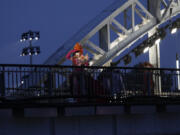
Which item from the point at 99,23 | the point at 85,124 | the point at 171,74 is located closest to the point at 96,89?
the point at 85,124

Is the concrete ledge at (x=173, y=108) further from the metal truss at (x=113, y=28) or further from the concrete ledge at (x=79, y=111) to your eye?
the metal truss at (x=113, y=28)

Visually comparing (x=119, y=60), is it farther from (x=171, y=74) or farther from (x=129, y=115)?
(x=129, y=115)

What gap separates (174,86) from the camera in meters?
20.1

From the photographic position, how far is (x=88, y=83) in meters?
17.4

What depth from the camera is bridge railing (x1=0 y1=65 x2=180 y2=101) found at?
1597cm

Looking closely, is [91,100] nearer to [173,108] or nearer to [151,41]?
[173,108]

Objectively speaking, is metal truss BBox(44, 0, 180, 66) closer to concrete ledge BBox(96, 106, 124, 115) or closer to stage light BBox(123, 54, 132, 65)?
stage light BBox(123, 54, 132, 65)

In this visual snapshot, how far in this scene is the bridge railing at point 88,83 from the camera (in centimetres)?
1597

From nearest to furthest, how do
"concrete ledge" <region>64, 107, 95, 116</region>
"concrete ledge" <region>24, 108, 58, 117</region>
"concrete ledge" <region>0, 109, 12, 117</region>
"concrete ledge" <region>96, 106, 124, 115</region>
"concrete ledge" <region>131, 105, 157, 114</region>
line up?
1. "concrete ledge" <region>0, 109, 12, 117</region>
2. "concrete ledge" <region>24, 108, 58, 117</region>
3. "concrete ledge" <region>64, 107, 95, 116</region>
4. "concrete ledge" <region>96, 106, 124, 115</region>
5. "concrete ledge" <region>131, 105, 157, 114</region>

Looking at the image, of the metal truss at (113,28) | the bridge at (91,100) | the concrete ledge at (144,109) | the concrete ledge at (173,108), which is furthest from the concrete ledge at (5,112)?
the metal truss at (113,28)

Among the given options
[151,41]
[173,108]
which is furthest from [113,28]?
[173,108]

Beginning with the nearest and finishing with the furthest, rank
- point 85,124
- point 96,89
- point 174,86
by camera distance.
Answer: point 85,124 → point 96,89 → point 174,86

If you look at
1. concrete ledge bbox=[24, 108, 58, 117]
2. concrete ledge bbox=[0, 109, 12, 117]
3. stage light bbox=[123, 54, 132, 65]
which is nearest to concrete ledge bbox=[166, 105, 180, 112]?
concrete ledge bbox=[24, 108, 58, 117]

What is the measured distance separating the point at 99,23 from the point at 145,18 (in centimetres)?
460
